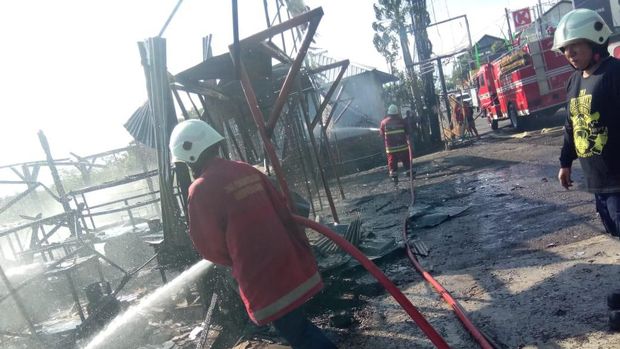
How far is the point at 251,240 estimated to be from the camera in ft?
7.98

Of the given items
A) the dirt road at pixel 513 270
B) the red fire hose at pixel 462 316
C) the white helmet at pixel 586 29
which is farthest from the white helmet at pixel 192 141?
the white helmet at pixel 586 29

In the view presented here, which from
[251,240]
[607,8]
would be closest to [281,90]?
[251,240]

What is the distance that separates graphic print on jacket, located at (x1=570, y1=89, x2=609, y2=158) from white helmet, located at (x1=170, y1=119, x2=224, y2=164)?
2397 mm

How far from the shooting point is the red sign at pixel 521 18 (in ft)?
99.0

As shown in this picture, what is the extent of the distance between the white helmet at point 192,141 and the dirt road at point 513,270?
6.62ft

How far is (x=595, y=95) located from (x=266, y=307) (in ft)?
7.89

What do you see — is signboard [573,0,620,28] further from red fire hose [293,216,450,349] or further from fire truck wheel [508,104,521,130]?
red fire hose [293,216,450,349]

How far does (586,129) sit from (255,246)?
2.24 m

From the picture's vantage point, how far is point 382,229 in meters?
6.57

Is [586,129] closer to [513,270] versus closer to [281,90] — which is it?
[513,270]

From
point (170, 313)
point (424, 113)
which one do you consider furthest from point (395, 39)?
point (170, 313)

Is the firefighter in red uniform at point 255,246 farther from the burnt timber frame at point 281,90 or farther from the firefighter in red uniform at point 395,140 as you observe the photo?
the firefighter in red uniform at point 395,140

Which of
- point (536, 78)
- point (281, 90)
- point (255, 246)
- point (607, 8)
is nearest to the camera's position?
point (255, 246)

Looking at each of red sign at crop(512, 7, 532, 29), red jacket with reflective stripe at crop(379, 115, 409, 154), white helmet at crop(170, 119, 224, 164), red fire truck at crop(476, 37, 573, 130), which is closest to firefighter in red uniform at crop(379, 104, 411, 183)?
red jacket with reflective stripe at crop(379, 115, 409, 154)
